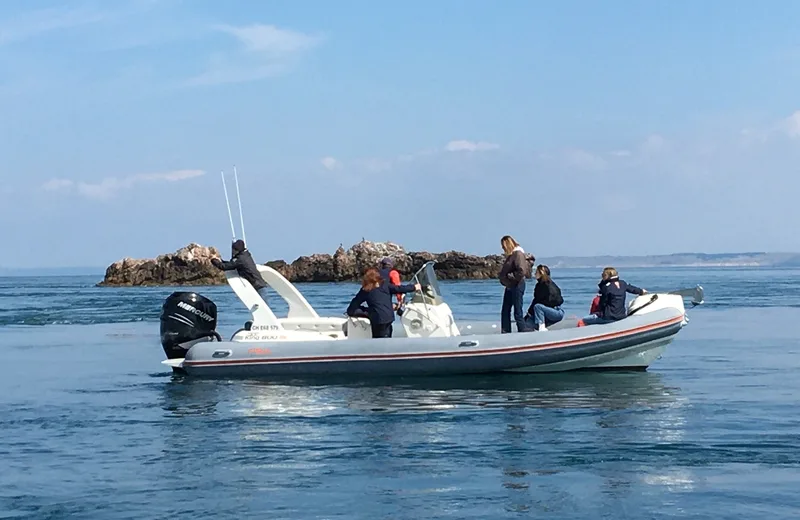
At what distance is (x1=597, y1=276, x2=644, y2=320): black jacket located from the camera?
1441 centimetres

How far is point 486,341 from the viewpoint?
13.8 m

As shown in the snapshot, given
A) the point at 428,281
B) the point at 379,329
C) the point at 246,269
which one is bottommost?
the point at 379,329

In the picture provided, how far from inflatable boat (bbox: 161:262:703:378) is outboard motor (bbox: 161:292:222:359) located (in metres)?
0.01

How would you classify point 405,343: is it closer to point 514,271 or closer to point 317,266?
point 514,271

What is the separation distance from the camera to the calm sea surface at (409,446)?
289 inches

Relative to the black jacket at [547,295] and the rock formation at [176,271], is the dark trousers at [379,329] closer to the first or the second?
the black jacket at [547,295]

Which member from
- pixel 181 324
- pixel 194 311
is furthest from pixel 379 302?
pixel 181 324

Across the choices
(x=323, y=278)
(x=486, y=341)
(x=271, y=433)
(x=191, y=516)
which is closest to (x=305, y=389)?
(x=486, y=341)

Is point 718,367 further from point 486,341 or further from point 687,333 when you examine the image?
point 687,333

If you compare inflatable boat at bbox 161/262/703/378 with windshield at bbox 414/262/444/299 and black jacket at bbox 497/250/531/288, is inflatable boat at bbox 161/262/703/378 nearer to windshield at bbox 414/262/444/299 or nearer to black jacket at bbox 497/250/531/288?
windshield at bbox 414/262/444/299

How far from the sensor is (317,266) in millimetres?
91375

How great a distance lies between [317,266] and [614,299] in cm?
7759

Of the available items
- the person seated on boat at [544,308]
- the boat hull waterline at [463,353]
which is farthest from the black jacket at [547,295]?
the boat hull waterline at [463,353]

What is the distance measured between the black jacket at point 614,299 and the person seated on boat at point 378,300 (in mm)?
2605
